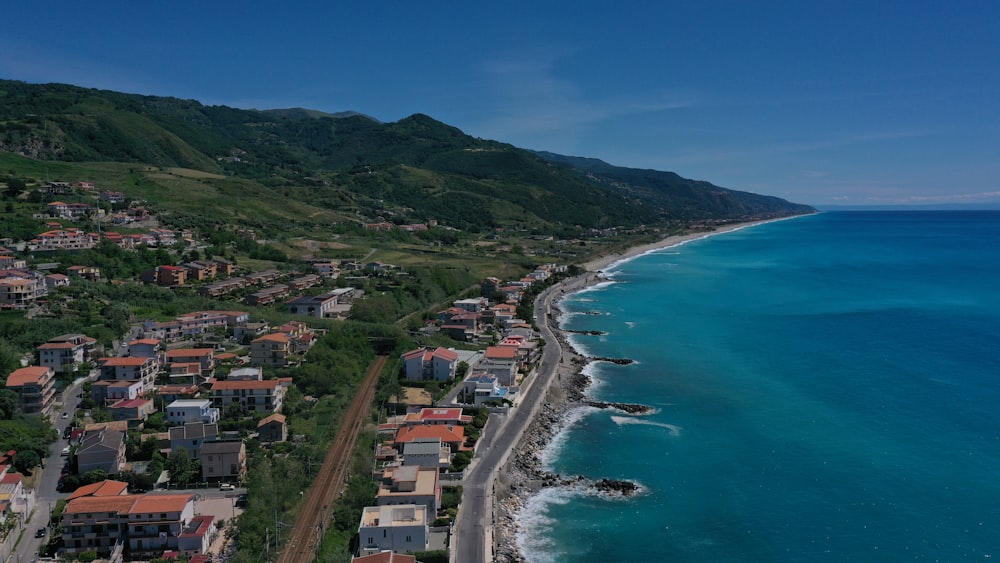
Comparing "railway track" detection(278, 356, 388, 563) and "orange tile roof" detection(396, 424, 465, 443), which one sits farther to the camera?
"orange tile roof" detection(396, 424, 465, 443)

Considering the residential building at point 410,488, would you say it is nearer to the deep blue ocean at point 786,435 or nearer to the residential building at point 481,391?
the deep blue ocean at point 786,435

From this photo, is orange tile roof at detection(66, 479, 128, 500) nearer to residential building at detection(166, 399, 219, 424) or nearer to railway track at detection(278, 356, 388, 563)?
residential building at detection(166, 399, 219, 424)

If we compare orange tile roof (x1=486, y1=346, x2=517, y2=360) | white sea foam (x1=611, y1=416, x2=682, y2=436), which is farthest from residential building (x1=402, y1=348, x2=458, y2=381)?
white sea foam (x1=611, y1=416, x2=682, y2=436)

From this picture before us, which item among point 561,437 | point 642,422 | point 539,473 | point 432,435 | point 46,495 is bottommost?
point 539,473

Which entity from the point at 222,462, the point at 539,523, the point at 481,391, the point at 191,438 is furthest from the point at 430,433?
the point at 191,438

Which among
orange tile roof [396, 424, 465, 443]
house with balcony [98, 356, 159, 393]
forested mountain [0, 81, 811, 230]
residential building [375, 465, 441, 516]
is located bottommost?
residential building [375, 465, 441, 516]

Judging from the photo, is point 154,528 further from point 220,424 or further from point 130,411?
point 130,411
